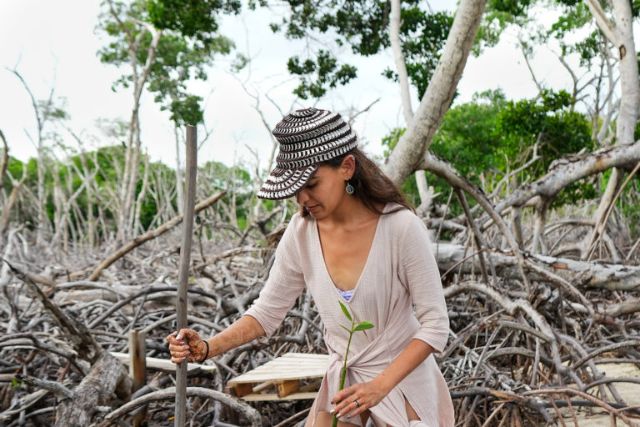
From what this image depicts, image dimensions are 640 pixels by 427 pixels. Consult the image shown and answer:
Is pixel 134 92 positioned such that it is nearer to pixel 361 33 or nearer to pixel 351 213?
pixel 361 33

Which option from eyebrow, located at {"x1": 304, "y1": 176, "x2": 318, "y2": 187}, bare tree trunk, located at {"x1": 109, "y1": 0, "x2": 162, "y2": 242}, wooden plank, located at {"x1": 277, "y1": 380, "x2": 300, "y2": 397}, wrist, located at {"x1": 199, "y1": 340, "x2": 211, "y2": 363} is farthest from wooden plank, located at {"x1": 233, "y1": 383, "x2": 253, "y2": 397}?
bare tree trunk, located at {"x1": 109, "y1": 0, "x2": 162, "y2": 242}

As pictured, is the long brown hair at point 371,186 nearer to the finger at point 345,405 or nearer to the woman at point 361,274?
the woman at point 361,274

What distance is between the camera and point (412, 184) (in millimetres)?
15984

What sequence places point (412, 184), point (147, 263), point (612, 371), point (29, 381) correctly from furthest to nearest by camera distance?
point (412, 184), point (147, 263), point (612, 371), point (29, 381)

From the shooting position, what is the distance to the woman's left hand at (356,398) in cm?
144

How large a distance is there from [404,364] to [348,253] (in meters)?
0.30

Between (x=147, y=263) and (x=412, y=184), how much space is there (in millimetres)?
10048

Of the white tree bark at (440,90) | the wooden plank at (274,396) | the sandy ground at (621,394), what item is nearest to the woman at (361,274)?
the wooden plank at (274,396)

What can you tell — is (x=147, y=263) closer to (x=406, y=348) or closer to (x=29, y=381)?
(x=29, y=381)

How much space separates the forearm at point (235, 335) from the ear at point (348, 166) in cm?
50

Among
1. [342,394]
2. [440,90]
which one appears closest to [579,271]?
[440,90]

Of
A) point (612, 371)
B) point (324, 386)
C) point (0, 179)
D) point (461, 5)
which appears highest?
point (461, 5)

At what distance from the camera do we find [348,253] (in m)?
1.67

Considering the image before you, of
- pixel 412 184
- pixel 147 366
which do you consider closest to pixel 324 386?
pixel 147 366
